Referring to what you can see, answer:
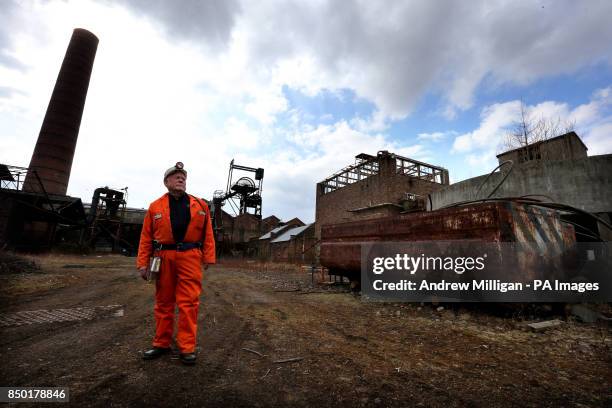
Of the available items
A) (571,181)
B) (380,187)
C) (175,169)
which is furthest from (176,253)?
(380,187)

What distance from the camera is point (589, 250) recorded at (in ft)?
15.9

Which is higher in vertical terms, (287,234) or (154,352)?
(287,234)

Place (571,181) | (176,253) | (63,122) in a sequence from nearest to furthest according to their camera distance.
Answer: (176,253) < (571,181) < (63,122)

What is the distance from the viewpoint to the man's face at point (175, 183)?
2582mm

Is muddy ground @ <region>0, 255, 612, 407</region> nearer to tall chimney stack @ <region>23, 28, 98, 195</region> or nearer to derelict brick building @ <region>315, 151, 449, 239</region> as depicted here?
derelict brick building @ <region>315, 151, 449, 239</region>

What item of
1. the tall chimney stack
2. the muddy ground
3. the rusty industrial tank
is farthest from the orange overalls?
the tall chimney stack

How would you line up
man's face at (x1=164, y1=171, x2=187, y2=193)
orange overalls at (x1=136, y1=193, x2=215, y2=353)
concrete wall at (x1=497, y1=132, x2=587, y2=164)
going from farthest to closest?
1. concrete wall at (x1=497, y1=132, x2=587, y2=164)
2. man's face at (x1=164, y1=171, x2=187, y2=193)
3. orange overalls at (x1=136, y1=193, x2=215, y2=353)

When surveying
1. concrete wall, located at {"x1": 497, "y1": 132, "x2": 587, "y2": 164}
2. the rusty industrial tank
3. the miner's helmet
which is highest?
concrete wall, located at {"x1": 497, "y1": 132, "x2": 587, "y2": 164}

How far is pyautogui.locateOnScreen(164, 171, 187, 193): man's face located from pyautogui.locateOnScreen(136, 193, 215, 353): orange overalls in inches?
4.9

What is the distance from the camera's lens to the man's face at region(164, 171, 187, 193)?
102 inches

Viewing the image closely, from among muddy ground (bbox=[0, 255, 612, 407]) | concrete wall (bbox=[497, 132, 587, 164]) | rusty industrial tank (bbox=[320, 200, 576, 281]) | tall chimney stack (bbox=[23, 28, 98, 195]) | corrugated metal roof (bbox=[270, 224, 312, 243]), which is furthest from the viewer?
corrugated metal roof (bbox=[270, 224, 312, 243])

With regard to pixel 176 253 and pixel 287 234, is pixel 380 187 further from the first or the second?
pixel 176 253

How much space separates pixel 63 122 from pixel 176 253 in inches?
881

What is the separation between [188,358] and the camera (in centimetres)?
211
